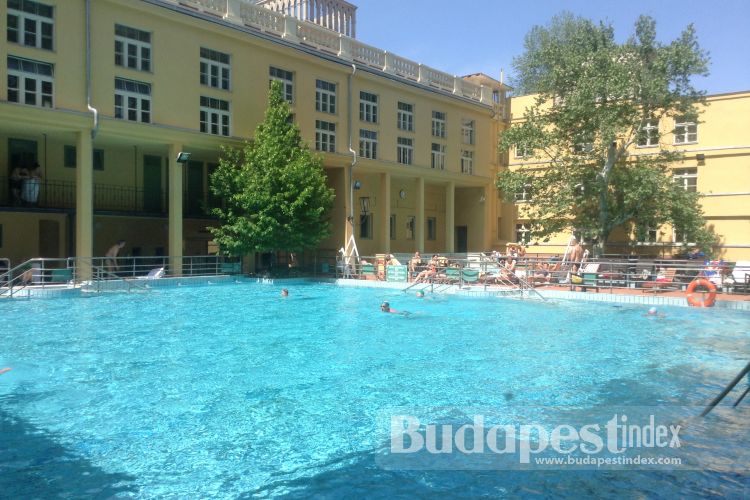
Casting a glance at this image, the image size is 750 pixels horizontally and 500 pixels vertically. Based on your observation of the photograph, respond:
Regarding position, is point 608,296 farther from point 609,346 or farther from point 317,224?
point 317,224

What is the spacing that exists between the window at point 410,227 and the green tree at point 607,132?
30.1ft

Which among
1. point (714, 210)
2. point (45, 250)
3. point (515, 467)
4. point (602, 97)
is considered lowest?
point (515, 467)

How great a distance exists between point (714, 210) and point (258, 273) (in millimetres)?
21442

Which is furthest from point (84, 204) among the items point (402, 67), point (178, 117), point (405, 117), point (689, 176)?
point (689, 176)


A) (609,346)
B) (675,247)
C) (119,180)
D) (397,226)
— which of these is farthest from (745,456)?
(397,226)

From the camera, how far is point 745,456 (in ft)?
18.8

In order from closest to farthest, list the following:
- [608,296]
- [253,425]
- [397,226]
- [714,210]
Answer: [253,425]
[608,296]
[714,210]
[397,226]

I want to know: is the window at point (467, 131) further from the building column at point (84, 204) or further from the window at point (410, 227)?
the building column at point (84, 204)

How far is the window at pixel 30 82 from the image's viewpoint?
19016 mm

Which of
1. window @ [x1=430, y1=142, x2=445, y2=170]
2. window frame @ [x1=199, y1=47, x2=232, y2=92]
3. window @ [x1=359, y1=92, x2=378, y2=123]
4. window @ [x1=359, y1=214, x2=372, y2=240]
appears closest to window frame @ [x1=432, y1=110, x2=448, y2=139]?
window @ [x1=430, y1=142, x2=445, y2=170]

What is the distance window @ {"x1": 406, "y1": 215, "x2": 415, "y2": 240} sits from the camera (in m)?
36.0

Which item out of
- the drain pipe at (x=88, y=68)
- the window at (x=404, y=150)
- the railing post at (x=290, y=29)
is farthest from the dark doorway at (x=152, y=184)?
the window at (x=404, y=150)

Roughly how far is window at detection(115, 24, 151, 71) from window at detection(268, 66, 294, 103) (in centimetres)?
563

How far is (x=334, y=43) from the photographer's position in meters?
28.7
